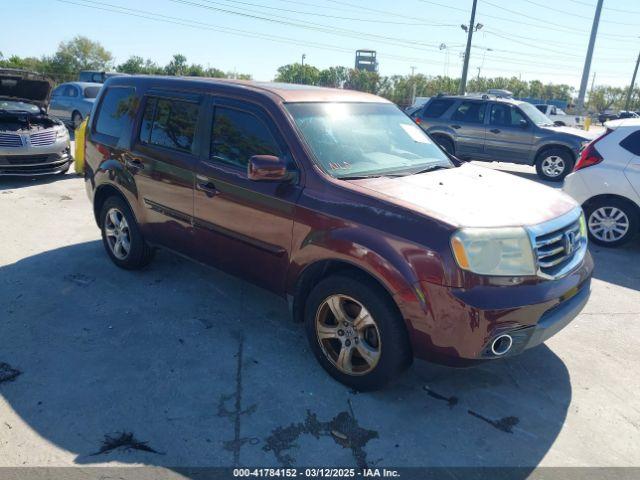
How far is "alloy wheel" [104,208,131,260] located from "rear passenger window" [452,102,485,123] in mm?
9449

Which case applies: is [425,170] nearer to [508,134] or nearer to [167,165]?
[167,165]

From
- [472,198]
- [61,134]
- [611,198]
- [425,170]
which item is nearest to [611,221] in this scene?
[611,198]

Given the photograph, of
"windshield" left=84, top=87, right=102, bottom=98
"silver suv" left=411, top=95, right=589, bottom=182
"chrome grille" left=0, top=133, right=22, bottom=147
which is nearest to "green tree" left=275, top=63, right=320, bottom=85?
"windshield" left=84, top=87, right=102, bottom=98

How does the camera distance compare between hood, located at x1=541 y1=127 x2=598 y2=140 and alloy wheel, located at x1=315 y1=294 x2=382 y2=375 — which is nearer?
alloy wheel, located at x1=315 y1=294 x2=382 y2=375

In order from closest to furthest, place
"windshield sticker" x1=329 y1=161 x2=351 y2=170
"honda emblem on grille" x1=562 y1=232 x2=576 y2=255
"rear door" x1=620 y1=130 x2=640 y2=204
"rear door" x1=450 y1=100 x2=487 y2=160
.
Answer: "honda emblem on grille" x1=562 y1=232 x2=576 y2=255
"windshield sticker" x1=329 y1=161 x2=351 y2=170
"rear door" x1=620 y1=130 x2=640 y2=204
"rear door" x1=450 y1=100 x2=487 y2=160

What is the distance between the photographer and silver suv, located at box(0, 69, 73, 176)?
8.56m

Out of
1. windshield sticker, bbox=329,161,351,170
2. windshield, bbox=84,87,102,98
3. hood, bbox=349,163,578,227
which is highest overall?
windshield, bbox=84,87,102,98

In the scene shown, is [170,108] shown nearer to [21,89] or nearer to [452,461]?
[452,461]

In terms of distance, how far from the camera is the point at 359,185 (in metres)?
3.16

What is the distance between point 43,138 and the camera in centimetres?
899

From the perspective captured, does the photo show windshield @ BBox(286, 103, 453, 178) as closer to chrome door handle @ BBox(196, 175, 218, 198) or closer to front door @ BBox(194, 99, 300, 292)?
front door @ BBox(194, 99, 300, 292)

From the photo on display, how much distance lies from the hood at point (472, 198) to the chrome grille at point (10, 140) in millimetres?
7711

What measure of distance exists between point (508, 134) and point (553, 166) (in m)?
1.26

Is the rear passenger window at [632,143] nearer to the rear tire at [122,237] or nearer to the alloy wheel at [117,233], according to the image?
the rear tire at [122,237]
